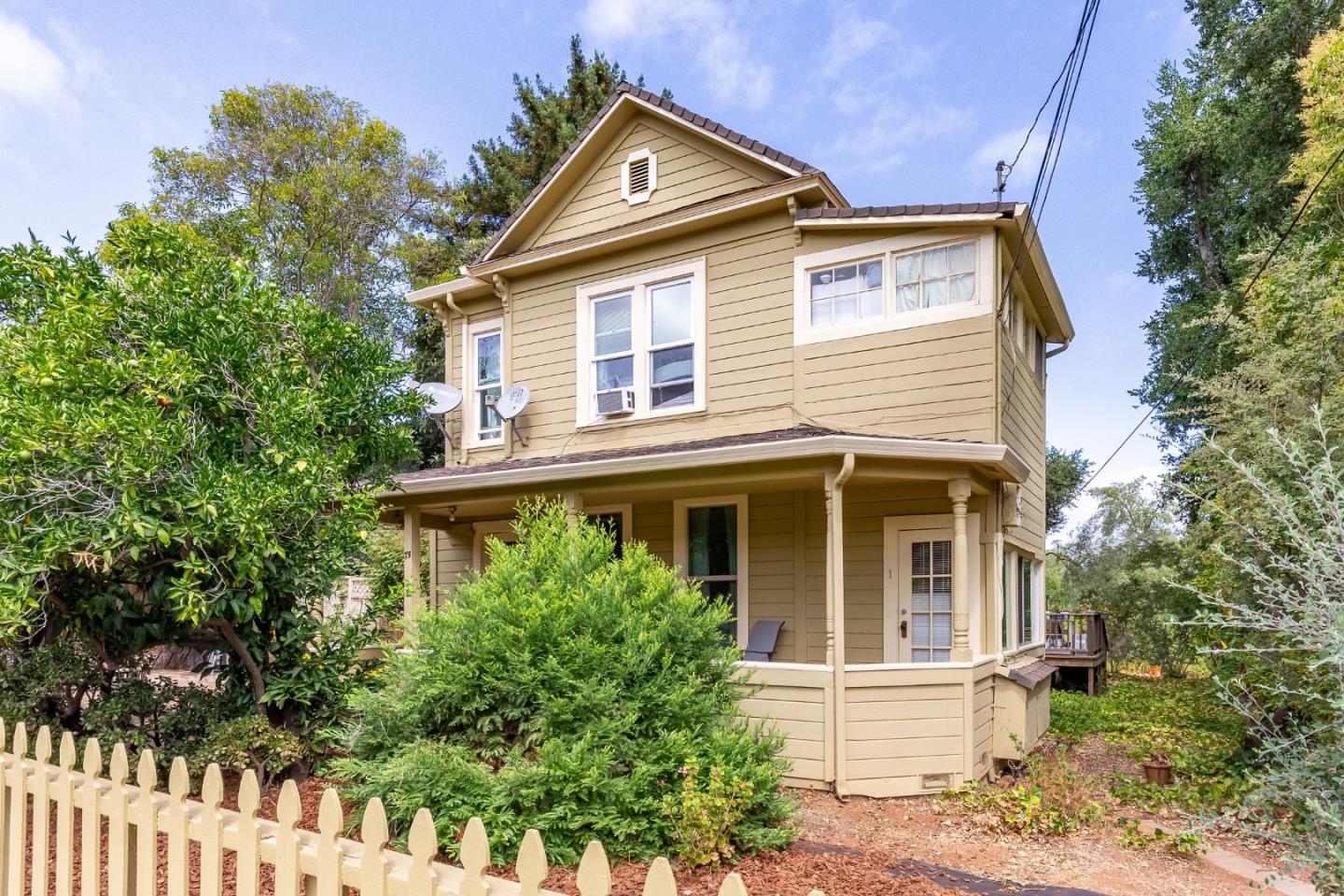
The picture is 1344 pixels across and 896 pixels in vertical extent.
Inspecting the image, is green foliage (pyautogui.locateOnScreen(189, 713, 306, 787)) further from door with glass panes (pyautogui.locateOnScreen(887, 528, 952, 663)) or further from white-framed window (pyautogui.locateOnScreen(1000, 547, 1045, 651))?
white-framed window (pyautogui.locateOnScreen(1000, 547, 1045, 651))

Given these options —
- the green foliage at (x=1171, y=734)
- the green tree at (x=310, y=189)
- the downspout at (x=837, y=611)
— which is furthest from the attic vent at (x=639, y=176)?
the green tree at (x=310, y=189)

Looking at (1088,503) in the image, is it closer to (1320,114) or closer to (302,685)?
(1320,114)

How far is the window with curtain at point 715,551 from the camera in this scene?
992cm

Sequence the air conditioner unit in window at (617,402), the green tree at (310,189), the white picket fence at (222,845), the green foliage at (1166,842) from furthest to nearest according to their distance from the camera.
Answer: the green tree at (310,189) → the air conditioner unit in window at (617,402) → the green foliage at (1166,842) → the white picket fence at (222,845)

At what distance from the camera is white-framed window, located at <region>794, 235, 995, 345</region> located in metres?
8.64

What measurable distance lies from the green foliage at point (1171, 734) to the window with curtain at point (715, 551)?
4356 mm

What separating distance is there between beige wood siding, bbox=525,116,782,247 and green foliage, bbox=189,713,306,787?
24.9ft

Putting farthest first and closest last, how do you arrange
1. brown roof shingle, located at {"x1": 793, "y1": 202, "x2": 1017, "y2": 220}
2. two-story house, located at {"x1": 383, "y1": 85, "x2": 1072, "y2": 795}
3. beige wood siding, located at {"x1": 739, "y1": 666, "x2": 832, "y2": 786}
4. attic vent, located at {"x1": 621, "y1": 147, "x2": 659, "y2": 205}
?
attic vent, located at {"x1": 621, "y1": 147, "x2": 659, "y2": 205}
brown roof shingle, located at {"x1": 793, "y1": 202, "x2": 1017, "y2": 220}
two-story house, located at {"x1": 383, "y1": 85, "x2": 1072, "y2": 795}
beige wood siding, located at {"x1": 739, "y1": 666, "x2": 832, "y2": 786}

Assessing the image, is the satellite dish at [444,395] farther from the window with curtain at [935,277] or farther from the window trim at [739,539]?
the window with curtain at [935,277]

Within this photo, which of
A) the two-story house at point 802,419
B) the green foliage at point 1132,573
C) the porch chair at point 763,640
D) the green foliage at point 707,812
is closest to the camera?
the green foliage at point 707,812

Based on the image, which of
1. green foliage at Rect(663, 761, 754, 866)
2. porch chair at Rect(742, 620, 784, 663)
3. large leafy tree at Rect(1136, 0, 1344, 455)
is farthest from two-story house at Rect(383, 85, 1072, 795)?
large leafy tree at Rect(1136, 0, 1344, 455)

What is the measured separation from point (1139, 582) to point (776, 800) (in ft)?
51.2

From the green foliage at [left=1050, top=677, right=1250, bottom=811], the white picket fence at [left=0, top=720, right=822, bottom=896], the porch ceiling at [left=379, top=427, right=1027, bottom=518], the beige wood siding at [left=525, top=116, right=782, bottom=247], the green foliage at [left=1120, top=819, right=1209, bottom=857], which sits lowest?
the green foliage at [left=1050, top=677, right=1250, bottom=811]

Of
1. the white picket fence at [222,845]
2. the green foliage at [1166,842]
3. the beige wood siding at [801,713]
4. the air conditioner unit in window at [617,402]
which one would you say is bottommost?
the green foliage at [1166,842]
